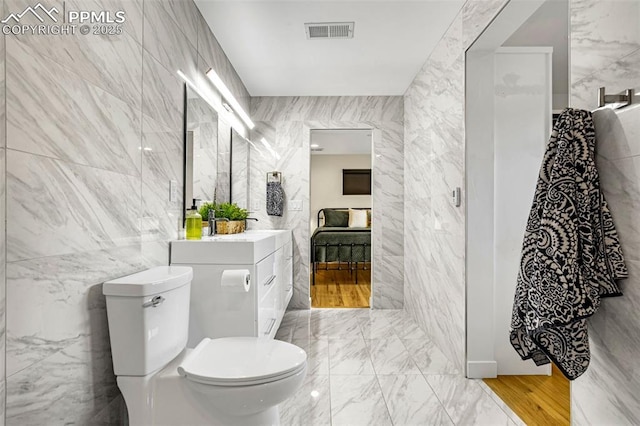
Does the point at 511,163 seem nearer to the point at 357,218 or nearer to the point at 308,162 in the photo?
the point at 308,162

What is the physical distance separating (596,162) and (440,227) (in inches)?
68.9

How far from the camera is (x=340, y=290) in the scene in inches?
219

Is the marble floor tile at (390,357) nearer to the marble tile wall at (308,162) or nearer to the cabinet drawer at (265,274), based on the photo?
the cabinet drawer at (265,274)

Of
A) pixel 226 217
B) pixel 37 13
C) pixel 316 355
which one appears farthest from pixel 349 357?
pixel 37 13

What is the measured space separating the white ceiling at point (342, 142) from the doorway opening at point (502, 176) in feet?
11.7

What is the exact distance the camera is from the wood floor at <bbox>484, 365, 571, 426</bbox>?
2.06 m

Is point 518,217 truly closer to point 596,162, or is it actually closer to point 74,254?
point 596,162

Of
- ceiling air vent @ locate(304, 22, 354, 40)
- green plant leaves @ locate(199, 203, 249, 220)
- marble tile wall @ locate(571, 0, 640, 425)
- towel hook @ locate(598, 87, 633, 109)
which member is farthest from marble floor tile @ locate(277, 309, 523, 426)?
ceiling air vent @ locate(304, 22, 354, 40)

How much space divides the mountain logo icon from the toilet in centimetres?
87

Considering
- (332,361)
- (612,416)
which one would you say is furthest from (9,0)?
(332,361)

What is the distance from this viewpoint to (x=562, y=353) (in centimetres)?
133

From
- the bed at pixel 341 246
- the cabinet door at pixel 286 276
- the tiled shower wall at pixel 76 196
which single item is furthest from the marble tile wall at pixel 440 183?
the bed at pixel 341 246

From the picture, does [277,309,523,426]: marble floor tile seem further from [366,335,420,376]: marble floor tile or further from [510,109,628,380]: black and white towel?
[510,109,628,380]: black and white towel

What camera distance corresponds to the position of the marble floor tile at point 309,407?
2025mm
